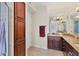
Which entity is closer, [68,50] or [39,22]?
[39,22]

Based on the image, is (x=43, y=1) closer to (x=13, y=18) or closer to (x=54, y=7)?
(x=54, y=7)

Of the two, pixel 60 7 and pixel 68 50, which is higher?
pixel 60 7

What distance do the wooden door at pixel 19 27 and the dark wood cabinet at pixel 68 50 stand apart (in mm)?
623

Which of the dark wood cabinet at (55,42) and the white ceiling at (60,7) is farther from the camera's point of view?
the dark wood cabinet at (55,42)

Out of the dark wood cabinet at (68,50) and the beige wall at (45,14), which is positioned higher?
the beige wall at (45,14)

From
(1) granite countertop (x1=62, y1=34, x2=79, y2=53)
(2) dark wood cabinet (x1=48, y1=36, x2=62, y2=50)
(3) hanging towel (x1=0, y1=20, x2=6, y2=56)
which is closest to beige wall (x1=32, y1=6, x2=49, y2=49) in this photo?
(2) dark wood cabinet (x1=48, y1=36, x2=62, y2=50)

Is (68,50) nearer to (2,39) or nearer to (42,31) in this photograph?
(42,31)

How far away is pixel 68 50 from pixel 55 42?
0.84ft

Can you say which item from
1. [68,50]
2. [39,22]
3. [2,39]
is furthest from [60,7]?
[2,39]

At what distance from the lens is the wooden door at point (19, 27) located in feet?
7.08

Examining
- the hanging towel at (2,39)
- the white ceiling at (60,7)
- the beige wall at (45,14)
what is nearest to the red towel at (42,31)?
the beige wall at (45,14)

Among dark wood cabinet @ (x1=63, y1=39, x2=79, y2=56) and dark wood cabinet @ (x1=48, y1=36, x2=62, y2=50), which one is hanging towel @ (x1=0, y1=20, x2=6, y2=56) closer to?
dark wood cabinet @ (x1=48, y1=36, x2=62, y2=50)

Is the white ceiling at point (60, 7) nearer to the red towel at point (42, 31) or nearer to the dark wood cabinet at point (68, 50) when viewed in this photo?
the red towel at point (42, 31)

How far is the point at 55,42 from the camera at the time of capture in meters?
2.16
